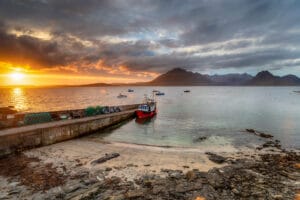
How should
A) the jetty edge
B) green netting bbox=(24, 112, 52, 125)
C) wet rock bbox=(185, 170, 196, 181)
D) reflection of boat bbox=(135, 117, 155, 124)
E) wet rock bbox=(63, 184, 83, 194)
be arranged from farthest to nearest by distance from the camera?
1. reflection of boat bbox=(135, 117, 155, 124)
2. green netting bbox=(24, 112, 52, 125)
3. the jetty edge
4. wet rock bbox=(185, 170, 196, 181)
5. wet rock bbox=(63, 184, 83, 194)

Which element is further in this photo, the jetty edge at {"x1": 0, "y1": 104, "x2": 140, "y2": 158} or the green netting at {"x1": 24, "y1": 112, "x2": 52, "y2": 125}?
the green netting at {"x1": 24, "y1": 112, "x2": 52, "y2": 125}

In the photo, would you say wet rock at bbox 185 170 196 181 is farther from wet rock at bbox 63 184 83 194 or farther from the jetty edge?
the jetty edge

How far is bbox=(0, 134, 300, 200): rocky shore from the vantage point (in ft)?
34.4

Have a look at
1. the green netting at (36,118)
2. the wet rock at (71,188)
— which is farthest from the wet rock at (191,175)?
the green netting at (36,118)

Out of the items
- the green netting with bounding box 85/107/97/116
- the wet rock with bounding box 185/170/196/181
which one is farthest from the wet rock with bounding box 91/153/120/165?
the green netting with bounding box 85/107/97/116

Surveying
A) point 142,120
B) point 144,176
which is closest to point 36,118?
point 144,176

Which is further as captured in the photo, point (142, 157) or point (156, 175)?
point (142, 157)

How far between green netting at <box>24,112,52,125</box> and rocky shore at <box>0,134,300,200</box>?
6.55m

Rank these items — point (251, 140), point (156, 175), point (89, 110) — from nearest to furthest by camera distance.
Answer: point (156, 175), point (251, 140), point (89, 110)

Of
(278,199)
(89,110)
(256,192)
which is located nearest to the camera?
(278,199)

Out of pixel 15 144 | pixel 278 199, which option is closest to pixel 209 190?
pixel 278 199

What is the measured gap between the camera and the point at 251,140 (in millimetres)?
25531

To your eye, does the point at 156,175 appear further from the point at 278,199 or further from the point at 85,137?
the point at 85,137

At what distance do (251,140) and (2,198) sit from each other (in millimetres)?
27160
